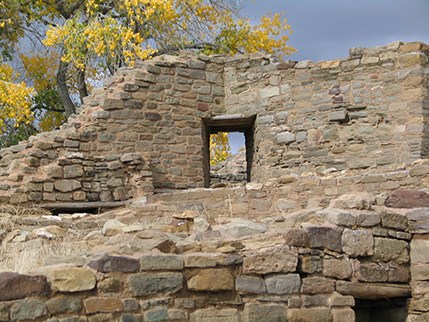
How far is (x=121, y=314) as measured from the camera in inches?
181

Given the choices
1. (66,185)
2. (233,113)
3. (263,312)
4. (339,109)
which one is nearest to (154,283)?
(263,312)

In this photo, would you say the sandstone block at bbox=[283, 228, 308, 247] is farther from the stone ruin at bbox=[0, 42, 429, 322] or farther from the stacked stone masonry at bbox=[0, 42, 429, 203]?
the stacked stone masonry at bbox=[0, 42, 429, 203]

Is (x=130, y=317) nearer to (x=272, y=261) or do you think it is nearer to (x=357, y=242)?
(x=272, y=261)

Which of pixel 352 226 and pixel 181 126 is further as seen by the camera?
pixel 181 126

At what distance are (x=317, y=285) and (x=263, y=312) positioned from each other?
52cm

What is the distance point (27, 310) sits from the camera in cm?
433

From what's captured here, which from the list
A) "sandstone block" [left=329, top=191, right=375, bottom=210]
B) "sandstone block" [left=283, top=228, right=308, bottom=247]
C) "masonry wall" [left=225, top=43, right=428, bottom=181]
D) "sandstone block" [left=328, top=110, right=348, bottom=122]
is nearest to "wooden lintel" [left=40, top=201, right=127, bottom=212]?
"masonry wall" [left=225, top=43, right=428, bottom=181]

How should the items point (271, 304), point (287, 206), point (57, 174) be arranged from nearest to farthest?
point (271, 304) < point (287, 206) < point (57, 174)

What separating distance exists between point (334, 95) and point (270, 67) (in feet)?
4.28

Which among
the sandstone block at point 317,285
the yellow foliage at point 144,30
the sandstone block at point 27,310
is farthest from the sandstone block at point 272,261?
the yellow foliage at point 144,30

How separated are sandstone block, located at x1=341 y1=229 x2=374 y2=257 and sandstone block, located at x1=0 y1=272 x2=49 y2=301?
2.43 m

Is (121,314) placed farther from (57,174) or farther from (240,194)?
(57,174)

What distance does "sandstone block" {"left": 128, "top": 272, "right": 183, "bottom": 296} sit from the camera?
4.66m

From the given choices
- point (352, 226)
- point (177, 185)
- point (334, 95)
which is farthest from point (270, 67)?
point (352, 226)
